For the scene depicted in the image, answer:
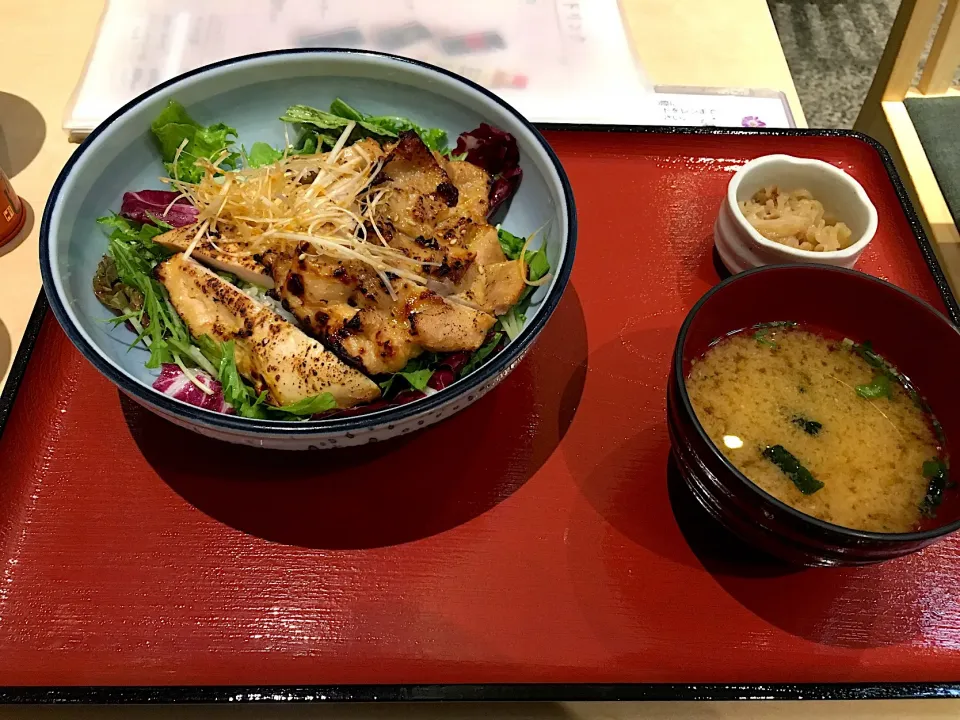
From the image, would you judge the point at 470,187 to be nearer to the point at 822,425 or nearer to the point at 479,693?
the point at 822,425

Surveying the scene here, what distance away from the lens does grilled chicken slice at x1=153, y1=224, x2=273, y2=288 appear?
60.2 inches

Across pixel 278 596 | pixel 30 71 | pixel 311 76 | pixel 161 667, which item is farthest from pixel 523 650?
pixel 30 71

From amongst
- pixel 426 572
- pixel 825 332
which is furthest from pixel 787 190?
pixel 426 572

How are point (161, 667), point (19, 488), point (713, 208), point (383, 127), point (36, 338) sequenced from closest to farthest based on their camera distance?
1. point (161, 667)
2. point (19, 488)
3. point (36, 338)
4. point (383, 127)
5. point (713, 208)

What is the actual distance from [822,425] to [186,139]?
1524 millimetres

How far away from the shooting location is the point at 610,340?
169 centimetres

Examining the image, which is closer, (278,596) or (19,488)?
(278,596)

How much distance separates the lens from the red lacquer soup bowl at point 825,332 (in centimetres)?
112

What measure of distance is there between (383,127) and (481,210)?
14.5 inches

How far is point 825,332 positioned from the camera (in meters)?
1.49

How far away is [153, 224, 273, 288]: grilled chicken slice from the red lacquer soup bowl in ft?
2.90

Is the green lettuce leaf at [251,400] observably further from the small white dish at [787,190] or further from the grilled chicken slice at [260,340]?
the small white dish at [787,190]

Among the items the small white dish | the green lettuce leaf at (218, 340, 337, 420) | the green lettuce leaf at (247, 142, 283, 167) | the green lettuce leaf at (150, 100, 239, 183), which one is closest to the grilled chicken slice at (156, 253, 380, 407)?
the green lettuce leaf at (218, 340, 337, 420)

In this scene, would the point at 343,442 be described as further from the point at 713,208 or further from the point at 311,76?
the point at 713,208
